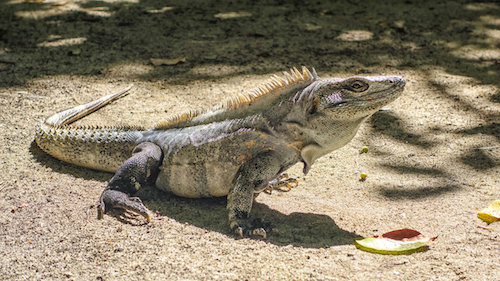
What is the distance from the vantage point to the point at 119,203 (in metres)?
3.81

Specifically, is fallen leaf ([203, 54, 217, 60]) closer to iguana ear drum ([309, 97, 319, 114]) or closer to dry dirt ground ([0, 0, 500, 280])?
dry dirt ground ([0, 0, 500, 280])

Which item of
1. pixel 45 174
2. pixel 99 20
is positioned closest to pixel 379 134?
pixel 45 174

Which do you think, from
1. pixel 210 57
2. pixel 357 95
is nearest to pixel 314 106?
pixel 357 95

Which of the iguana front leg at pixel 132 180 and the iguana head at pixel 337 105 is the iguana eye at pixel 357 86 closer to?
the iguana head at pixel 337 105

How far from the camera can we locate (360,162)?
4930 millimetres

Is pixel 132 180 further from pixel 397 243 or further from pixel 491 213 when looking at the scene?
pixel 491 213

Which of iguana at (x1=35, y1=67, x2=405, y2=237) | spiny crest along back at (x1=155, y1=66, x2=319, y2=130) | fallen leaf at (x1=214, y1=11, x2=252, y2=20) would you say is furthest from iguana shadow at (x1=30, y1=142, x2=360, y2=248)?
fallen leaf at (x1=214, y1=11, x2=252, y2=20)

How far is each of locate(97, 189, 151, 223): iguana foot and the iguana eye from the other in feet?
6.37

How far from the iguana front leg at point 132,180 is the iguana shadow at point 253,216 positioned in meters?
0.12

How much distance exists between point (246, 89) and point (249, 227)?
9.92 ft

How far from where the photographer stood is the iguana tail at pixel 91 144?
437 cm

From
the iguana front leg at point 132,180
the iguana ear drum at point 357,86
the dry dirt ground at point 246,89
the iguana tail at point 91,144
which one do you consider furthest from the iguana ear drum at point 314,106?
the iguana tail at point 91,144

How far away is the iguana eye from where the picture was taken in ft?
11.3

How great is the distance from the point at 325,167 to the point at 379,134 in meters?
1.00
